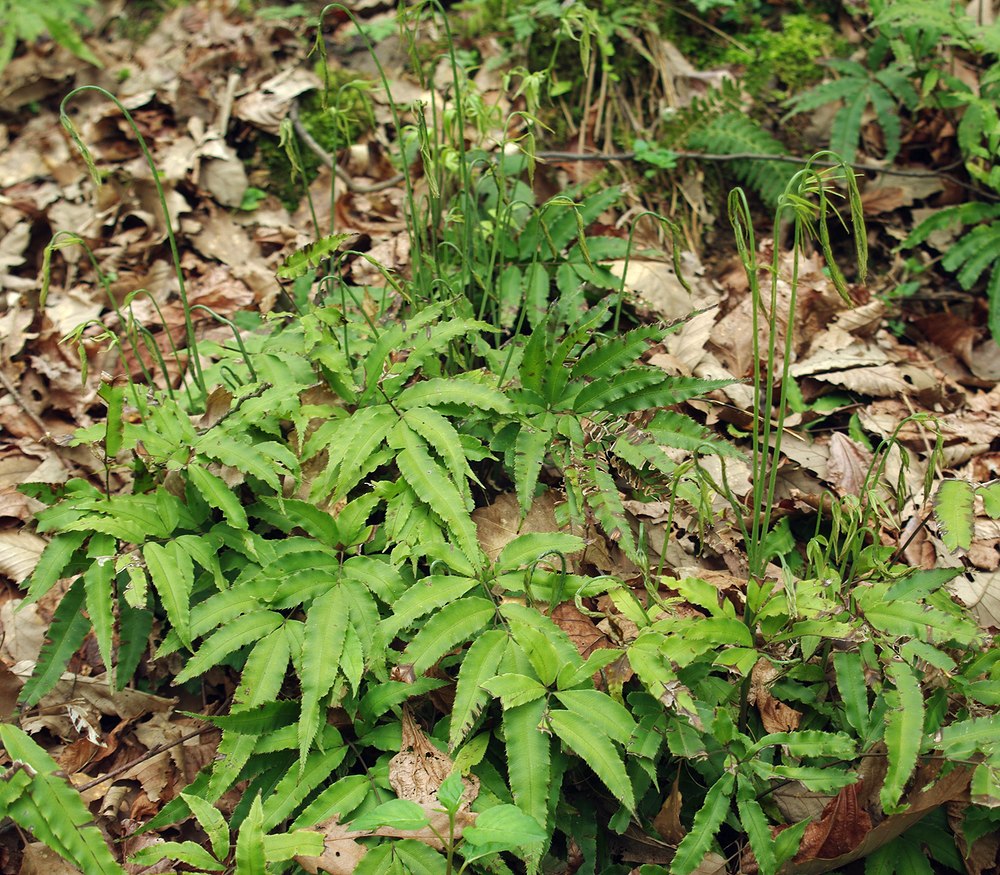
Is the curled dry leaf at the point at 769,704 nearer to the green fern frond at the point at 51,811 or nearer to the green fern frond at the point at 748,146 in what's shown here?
the green fern frond at the point at 51,811

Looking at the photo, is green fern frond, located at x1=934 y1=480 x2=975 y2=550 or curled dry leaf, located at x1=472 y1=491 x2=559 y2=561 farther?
curled dry leaf, located at x1=472 y1=491 x2=559 y2=561

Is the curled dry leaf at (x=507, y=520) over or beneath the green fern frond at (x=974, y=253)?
beneath

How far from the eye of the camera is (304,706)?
1925 millimetres

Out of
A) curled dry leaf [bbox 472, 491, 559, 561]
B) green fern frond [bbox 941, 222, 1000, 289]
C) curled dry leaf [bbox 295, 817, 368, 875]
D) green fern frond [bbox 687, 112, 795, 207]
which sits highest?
green fern frond [bbox 687, 112, 795, 207]

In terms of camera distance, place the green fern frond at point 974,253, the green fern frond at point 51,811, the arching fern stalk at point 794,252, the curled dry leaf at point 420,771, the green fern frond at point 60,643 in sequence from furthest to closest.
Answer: the green fern frond at point 974,253 → the green fern frond at point 60,643 → the curled dry leaf at point 420,771 → the green fern frond at point 51,811 → the arching fern stalk at point 794,252

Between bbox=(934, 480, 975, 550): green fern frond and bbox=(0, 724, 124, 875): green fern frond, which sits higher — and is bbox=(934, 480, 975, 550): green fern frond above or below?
above

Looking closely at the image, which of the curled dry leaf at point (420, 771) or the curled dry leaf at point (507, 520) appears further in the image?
the curled dry leaf at point (507, 520)

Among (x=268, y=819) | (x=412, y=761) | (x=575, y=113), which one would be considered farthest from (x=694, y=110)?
(x=268, y=819)

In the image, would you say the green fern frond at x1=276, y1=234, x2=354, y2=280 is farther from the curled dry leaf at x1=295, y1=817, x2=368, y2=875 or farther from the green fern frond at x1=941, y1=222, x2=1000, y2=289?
the green fern frond at x1=941, y1=222, x2=1000, y2=289

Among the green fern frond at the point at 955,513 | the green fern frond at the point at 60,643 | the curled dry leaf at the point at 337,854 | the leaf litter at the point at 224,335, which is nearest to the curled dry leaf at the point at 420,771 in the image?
the leaf litter at the point at 224,335

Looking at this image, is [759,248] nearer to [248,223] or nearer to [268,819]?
Result: [248,223]

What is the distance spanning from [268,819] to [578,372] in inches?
54.9

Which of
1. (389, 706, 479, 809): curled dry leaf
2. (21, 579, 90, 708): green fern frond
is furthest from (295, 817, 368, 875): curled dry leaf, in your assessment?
(21, 579, 90, 708): green fern frond

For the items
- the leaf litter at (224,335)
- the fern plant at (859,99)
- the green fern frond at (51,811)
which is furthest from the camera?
the fern plant at (859,99)
